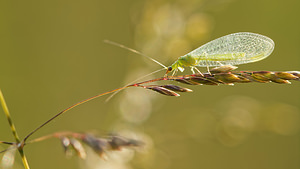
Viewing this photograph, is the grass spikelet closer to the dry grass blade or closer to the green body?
the dry grass blade

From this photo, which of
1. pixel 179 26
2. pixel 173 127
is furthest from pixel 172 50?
pixel 173 127

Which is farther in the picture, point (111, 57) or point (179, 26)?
point (111, 57)

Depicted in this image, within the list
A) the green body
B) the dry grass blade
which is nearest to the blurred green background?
the green body

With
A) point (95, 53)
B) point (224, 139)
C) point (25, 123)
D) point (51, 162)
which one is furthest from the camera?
point (95, 53)

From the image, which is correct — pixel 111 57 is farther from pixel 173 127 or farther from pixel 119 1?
pixel 173 127

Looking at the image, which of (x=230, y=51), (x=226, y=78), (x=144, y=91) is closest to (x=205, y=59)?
(x=230, y=51)

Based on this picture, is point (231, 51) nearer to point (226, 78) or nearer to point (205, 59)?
point (205, 59)
